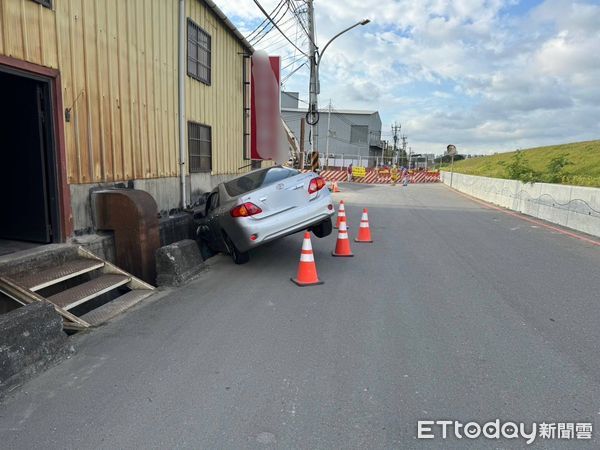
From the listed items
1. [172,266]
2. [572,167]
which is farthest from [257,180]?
[572,167]

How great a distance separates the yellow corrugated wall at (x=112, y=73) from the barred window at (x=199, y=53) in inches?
7.6

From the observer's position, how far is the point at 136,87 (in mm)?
7723

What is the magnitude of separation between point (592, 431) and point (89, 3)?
7511mm

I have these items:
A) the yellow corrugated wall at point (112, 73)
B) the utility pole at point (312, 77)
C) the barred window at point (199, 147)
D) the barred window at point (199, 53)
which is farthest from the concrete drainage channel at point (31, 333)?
the utility pole at point (312, 77)

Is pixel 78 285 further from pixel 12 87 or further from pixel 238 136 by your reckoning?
pixel 238 136

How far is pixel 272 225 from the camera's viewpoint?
21.7 ft

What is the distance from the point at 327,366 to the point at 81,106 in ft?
16.7

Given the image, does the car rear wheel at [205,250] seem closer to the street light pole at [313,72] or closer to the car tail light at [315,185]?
the car tail light at [315,185]

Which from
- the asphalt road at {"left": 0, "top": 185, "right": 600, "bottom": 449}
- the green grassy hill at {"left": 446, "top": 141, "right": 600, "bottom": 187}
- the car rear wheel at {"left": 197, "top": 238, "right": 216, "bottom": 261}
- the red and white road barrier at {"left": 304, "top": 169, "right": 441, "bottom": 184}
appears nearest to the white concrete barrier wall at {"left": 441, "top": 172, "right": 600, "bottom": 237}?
the green grassy hill at {"left": 446, "top": 141, "right": 600, "bottom": 187}

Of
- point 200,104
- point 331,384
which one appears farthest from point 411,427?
point 200,104

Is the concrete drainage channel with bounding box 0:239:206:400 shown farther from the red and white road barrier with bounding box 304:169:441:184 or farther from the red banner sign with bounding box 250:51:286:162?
the red and white road barrier with bounding box 304:169:441:184

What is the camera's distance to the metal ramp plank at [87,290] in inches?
186

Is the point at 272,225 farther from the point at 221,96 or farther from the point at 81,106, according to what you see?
the point at 221,96

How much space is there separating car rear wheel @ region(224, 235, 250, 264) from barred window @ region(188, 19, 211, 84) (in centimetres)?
484
